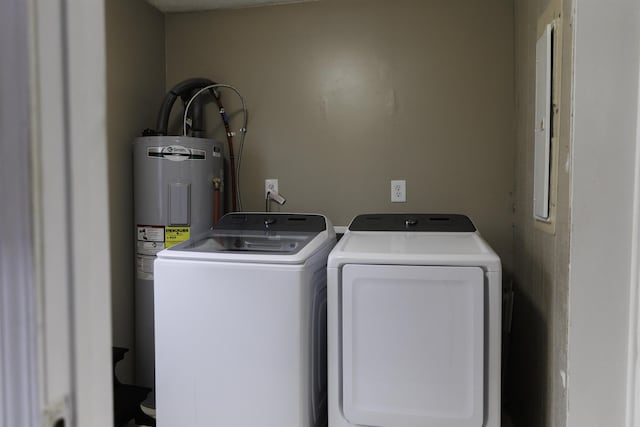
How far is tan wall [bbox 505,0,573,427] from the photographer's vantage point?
131 centimetres

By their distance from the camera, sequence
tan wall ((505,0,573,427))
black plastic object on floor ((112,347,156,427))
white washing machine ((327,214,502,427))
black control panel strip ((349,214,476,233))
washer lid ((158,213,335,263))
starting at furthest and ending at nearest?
black control panel strip ((349,214,476,233)) < black plastic object on floor ((112,347,156,427)) < washer lid ((158,213,335,263)) < white washing machine ((327,214,502,427)) < tan wall ((505,0,573,427))

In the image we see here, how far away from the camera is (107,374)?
1.65 feet

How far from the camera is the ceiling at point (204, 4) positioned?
8.04ft

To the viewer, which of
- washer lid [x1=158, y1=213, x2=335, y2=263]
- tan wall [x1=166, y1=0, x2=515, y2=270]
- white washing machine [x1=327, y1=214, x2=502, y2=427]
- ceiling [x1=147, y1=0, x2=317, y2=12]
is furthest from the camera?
ceiling [x1=147, y1=0, x2=317, y2=12]

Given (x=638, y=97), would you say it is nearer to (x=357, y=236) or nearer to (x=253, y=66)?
(x=357, y=236)

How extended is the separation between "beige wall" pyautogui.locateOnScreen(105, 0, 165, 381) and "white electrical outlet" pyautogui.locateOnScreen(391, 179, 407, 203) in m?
1.38

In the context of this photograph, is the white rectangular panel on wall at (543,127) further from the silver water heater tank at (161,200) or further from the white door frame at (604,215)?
the silver water heater tank at (161,200)

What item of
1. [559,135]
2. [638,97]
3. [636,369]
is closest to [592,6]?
[638,97]

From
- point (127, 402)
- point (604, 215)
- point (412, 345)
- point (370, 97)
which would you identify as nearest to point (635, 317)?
point (604, 215)

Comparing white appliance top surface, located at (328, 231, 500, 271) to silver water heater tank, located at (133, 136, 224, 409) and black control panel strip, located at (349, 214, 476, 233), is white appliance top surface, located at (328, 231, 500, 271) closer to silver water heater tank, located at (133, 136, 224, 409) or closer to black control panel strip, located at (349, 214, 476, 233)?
black control panel strip, located at (349, 214, 476, 233)

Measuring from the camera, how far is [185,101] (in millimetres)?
2506

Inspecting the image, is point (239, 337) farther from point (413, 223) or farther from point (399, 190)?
point (399, 190)

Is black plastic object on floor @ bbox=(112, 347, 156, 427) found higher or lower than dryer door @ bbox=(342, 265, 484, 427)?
lower

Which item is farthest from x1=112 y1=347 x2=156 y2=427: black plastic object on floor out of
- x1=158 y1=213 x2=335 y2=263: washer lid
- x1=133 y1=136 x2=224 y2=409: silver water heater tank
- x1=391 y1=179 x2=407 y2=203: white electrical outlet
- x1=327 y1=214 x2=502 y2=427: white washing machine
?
x1=391 y1=179 x2=407 y2=203: white electrical outlet
